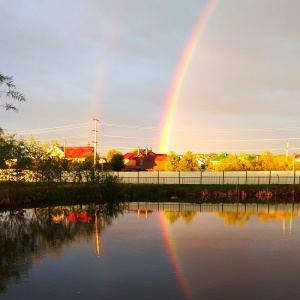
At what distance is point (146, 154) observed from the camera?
336 feet

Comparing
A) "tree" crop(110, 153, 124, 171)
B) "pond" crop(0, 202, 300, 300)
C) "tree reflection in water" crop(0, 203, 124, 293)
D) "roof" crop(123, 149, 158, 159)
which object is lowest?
"tree reflection in water" crop(0, 203, 124, 293)

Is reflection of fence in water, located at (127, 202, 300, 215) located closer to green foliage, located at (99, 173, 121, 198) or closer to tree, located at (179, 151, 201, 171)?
green foliage, located at (99, 173, 121, 198)

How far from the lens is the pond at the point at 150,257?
10.9 meters

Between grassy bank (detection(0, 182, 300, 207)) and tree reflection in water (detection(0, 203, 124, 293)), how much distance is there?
313cm

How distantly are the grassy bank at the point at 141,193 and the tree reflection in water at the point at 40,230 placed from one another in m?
3.13

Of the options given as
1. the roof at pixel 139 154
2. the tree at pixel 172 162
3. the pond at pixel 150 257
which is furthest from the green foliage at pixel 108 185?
the roof at pixel 139 154

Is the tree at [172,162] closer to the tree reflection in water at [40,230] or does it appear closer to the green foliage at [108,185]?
the green foliage at [108,185]

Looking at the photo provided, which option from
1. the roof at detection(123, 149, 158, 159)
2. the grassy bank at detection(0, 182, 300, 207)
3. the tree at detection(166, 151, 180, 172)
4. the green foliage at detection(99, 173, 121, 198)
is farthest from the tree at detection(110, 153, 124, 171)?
the green foliage at detection(99, 173, 121, 198)

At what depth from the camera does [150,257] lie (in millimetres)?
14656

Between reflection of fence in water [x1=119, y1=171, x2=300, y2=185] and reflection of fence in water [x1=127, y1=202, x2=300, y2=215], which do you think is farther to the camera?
reflection of fence in water [x1=119, y1=171, x2=300, y2=185]

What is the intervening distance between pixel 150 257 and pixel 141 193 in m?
29.0

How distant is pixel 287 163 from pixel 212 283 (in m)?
60.2

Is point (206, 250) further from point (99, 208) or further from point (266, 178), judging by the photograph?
point (266, 178)

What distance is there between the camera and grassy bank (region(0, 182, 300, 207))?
33.7m
